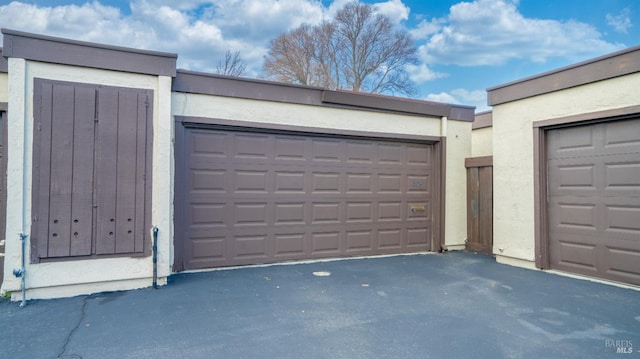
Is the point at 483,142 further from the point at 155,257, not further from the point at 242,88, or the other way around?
the point at 155,257

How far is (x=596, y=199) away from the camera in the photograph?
4.91m

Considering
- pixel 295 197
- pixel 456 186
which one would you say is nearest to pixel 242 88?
pixel 295 197

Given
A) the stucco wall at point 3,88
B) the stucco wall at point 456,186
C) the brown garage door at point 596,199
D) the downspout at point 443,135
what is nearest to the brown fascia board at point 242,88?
the stucco wall at point 3,88

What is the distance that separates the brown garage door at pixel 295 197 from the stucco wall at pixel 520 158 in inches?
51.3

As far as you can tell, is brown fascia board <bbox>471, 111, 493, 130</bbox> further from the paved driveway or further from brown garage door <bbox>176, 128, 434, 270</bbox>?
the paved driveway

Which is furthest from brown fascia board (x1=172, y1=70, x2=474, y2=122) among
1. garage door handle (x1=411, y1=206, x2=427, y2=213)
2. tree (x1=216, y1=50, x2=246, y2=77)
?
tree (x1=216, y1=50, x2=246, y2=77)

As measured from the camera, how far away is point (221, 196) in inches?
215

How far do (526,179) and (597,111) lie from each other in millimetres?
1374

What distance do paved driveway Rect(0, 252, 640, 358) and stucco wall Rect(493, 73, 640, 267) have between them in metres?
0.88

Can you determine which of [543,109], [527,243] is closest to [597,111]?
[543,109]

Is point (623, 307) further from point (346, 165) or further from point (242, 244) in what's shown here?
point (242, 244)

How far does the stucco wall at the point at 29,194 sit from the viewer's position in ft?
12.8

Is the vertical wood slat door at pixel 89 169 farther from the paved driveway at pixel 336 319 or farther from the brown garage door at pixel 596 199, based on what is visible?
the brown garage door at pixel 596 199

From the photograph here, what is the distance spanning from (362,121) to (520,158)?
107 inches
